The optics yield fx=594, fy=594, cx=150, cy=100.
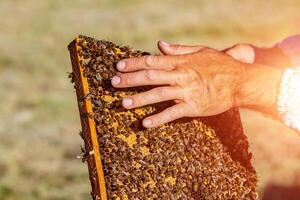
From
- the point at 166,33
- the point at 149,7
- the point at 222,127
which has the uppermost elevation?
the point at 149,7

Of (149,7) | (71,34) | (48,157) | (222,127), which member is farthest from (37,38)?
(222,127)

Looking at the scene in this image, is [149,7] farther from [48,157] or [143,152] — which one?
[143,152]

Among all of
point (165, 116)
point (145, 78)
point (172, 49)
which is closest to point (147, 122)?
point (165, 116)

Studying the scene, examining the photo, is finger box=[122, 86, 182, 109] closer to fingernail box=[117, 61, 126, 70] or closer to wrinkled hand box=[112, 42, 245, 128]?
wrinkled hand box=[112, 42, 245, 128]

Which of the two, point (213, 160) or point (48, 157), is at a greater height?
point (48, 157)

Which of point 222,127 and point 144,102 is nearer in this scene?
point 144,102

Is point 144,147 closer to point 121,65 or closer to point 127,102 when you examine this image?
point 127,102

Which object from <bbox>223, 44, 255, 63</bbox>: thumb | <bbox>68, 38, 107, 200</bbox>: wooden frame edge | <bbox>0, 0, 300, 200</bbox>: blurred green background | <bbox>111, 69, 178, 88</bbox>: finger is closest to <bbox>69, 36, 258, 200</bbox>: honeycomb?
<bbox>68, 38, 107, 200</bbox>: wooden frame edge
